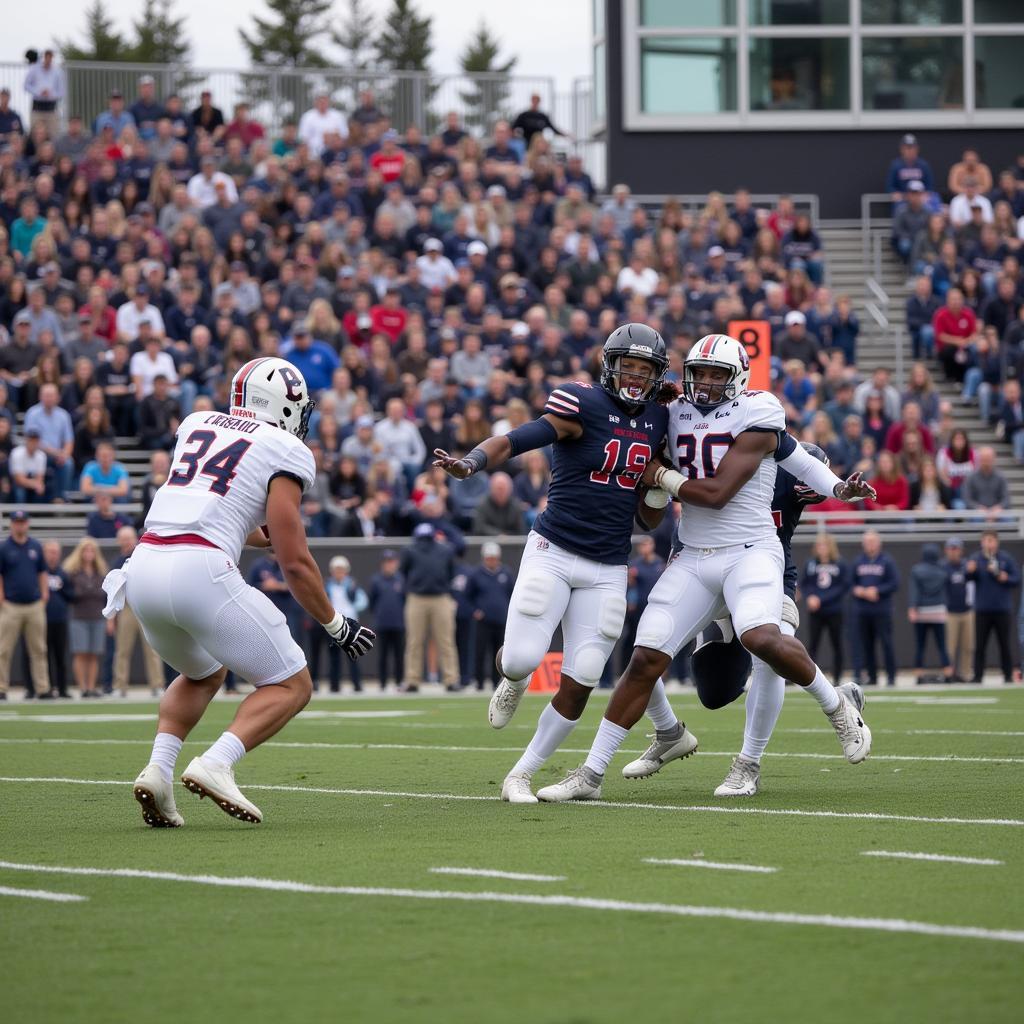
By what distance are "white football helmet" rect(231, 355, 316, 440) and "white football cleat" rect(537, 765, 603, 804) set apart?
1.88m

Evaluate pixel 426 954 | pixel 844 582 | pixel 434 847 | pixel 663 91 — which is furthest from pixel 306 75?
pixel 426 954

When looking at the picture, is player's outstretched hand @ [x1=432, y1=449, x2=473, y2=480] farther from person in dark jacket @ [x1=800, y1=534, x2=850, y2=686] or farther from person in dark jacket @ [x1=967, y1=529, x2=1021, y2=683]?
person in dark jacket @ [x1=967, y1=529, x2=1021, y2=683]

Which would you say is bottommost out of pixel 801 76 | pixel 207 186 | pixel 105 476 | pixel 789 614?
pixel 789 614

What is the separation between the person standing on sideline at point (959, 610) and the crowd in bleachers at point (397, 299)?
4.56 ft

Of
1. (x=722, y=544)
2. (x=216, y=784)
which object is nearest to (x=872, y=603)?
(x=722, y=544)

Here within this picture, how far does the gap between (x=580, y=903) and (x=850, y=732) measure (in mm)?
3345

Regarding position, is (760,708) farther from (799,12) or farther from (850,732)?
(799,12)

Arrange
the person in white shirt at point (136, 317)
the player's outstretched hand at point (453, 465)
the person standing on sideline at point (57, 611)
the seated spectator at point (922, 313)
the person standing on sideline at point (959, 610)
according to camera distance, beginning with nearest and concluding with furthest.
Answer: the player's outstretched hand at point (453, 465) → the person standing on sideline at point (57, 611) → the person standing on sideline at point (959, 610) → the person in white shirt at point (136, 317) → the seated spectator at point (922, 313)

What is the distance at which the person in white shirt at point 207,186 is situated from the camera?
73.1 ft

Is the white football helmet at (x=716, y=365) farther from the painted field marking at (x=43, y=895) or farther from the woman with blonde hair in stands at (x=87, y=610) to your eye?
the woman with blonde hair in stands at (x=87, y=610)

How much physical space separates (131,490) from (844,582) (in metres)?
7.35

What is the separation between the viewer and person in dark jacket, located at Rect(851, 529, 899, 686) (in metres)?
18.7

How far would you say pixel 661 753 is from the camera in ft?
28.3

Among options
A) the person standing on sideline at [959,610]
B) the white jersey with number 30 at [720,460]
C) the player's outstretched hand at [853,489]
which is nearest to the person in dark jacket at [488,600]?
the person standing on sideline at [959,610]
